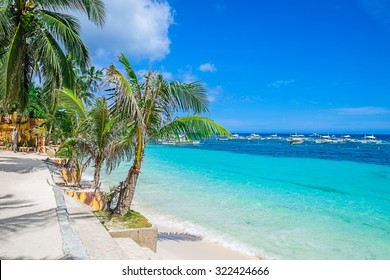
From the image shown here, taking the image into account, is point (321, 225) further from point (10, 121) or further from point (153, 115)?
point (10, 121)

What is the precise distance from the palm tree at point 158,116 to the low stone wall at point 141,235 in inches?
30.2

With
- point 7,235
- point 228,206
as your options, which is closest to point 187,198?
point 228,206

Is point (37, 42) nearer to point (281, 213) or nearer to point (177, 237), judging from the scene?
point (177, 237)

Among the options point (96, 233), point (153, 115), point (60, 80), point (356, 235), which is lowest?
point (356, 235)

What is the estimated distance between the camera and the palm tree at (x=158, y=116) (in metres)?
5.64

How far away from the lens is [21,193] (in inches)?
244

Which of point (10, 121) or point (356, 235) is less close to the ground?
point (10, 121)

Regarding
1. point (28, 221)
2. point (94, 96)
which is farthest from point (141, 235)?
point (94, 96)

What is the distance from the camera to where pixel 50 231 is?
13.3 feet

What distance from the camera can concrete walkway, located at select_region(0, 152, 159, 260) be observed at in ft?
11.3

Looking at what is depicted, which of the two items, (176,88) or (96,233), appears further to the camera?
(176,88)
